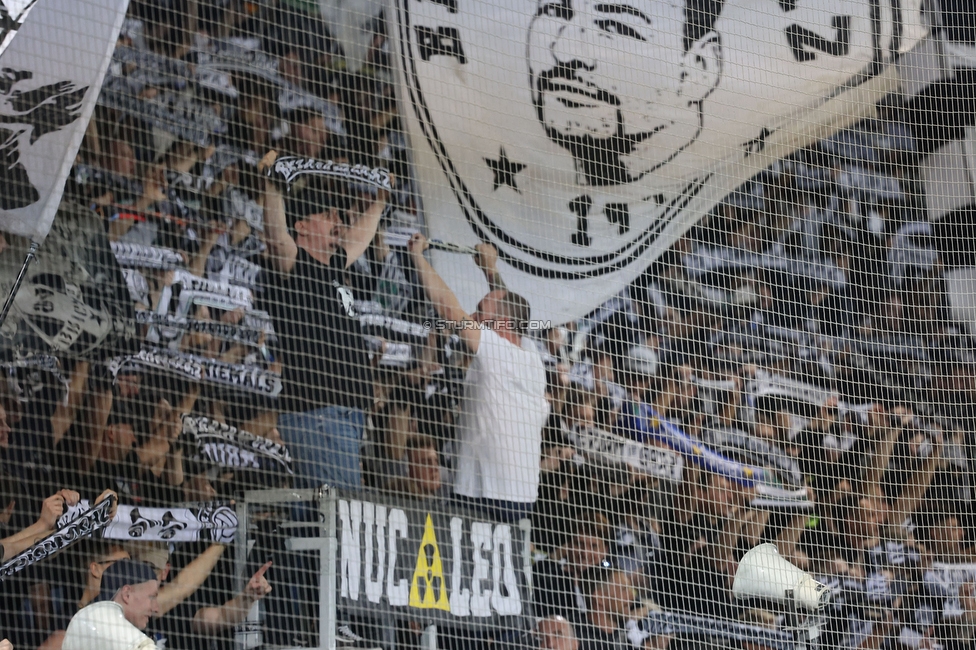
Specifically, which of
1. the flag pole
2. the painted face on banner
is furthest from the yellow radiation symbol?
the painted face on banner

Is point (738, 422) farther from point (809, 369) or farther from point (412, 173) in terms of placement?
point (412, 173)

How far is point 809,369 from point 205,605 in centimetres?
258

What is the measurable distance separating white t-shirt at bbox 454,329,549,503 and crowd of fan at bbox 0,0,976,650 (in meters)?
0.09

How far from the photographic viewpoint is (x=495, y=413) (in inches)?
156

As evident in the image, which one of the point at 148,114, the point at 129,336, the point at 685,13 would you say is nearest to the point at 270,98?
the point at 148,114

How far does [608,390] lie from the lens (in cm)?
439

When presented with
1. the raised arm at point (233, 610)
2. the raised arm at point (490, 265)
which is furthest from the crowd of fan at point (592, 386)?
the raised arm at point (490, 265)

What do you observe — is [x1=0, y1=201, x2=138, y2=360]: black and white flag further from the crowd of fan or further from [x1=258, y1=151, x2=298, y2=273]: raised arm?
[x1=258, y1=151, x2=298, y2=273]: raised arm

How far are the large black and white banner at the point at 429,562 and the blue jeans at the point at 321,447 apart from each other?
191mm

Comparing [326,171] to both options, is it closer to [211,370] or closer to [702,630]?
[211,370]

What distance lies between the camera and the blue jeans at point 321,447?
3.54 metres

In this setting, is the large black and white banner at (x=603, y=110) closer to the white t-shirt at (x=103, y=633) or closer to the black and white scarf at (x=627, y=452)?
the black and white scarf at (x=627, y=452)

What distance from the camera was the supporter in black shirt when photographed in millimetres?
3559
